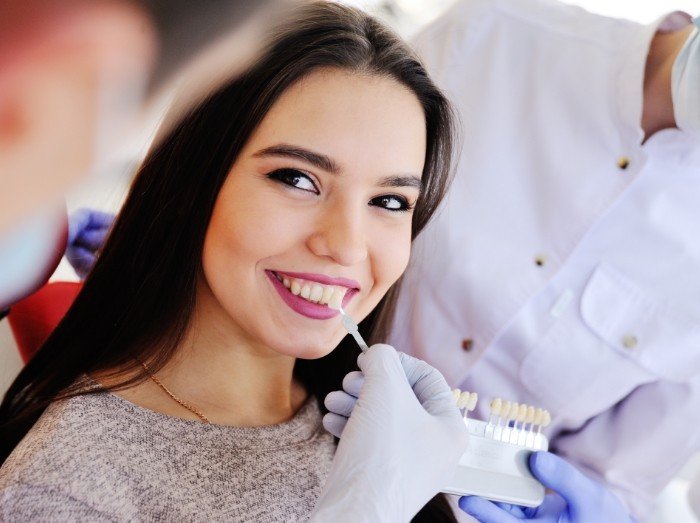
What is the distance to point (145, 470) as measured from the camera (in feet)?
3.27

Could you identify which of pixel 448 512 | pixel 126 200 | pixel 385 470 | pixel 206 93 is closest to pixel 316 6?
pixel 206 93

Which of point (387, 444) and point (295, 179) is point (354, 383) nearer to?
point (387, 444)

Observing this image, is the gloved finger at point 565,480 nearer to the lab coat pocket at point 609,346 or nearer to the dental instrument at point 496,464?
the dental instrument at point 496,464

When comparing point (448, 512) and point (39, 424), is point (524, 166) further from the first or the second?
point (39, 424)

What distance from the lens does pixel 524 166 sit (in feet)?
4.96

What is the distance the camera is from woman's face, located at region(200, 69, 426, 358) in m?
1.00

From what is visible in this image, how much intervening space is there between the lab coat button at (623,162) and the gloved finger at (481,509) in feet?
2.26

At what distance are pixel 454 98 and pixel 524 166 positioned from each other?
0.64ft

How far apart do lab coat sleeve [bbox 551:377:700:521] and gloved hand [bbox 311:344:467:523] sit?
0.68 m

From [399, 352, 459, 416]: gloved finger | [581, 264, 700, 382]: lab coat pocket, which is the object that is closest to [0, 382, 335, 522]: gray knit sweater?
[399, 352, 459, 416]: gloved finger

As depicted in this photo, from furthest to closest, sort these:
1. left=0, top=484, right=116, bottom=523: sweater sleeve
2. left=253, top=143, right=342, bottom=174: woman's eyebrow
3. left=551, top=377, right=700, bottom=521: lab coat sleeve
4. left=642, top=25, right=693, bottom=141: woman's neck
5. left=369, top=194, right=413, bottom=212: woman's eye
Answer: left=551, top=377, right=700, bottom=521: lab coat sleeve
left=642, top=25, right=693, bottom=141: woman's neck
left=369, top=194, right=413, bottom=212: woman's eye
left=253, top=143, right=342, bottom=174: woman's eyebrow
left=0, top=484, right=116, bottom=523: sweater sleeve

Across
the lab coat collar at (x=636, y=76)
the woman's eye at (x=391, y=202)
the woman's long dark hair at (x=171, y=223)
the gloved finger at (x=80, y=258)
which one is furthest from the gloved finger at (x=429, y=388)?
the lab coat collar at (x=636, y=76)

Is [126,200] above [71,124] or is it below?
below

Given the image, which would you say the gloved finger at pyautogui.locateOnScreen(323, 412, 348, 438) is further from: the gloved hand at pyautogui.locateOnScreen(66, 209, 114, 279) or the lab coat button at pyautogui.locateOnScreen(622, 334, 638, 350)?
the lab coat button at pyautogui.locateOnScreen(622, 334, 638, 350)
